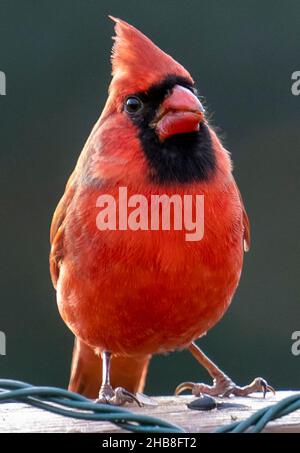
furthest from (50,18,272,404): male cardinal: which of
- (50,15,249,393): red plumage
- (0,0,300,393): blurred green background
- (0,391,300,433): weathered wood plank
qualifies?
(0,0,300,393): blurred green background

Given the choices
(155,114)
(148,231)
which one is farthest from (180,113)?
(148,231)

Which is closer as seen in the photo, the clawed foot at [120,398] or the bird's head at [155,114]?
the bird's head at [155,114]

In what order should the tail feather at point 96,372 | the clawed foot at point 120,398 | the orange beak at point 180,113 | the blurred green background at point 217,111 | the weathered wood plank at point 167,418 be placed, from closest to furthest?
the weathered wood plank at point 167,418, the orange beak at point 180,113, the clawed foot at point 120,398, the tail feather at point 96,372, the blurred green background at point 217,111

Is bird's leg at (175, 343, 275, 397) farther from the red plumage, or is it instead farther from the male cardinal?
the red plumage

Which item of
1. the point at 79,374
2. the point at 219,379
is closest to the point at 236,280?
the point at 219,379

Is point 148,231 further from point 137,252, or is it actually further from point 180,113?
point 180,113

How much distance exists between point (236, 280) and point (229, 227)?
13 cm

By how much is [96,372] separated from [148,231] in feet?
2.04

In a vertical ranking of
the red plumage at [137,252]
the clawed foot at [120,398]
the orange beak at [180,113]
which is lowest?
the clawed foot at [120,398]

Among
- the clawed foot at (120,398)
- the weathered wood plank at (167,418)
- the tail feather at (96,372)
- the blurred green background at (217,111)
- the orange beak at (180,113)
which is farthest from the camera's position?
the blurred green background at (217,111)


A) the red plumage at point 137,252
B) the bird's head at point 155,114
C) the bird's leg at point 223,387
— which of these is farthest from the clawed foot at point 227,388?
the bird's head at point 155,114

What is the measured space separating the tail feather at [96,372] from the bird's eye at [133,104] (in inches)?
27.4

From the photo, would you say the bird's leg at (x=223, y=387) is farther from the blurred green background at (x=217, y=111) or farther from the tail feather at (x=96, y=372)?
the blurred green background at (x=217, y=111)

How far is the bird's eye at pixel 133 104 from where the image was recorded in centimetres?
240
